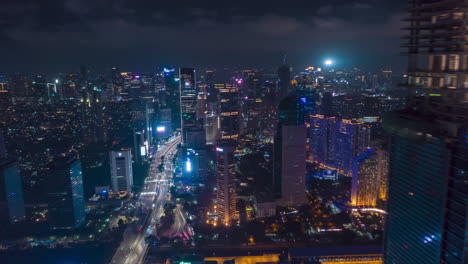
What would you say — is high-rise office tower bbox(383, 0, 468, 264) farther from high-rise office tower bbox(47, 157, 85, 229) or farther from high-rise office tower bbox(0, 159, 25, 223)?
high-rise office tower bbox(0, 159, 25, 223)

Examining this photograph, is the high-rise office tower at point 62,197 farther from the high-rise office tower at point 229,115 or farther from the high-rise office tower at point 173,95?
the high-rise office tower at point 173,95

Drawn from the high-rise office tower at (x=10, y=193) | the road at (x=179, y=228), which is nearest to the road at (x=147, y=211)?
the road at (x=179, y=228)

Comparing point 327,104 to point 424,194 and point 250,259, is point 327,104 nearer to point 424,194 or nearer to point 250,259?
point 250,259

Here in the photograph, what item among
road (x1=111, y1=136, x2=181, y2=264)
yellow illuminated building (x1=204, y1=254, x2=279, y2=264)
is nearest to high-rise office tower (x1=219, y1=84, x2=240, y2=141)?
road (x1=111, y1=136, x2=181, y2=264)

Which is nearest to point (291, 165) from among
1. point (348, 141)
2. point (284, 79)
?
point (348, 141)

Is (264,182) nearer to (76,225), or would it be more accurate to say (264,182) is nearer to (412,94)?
(76,225)

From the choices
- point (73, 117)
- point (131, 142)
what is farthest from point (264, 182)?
point (73, 117)
